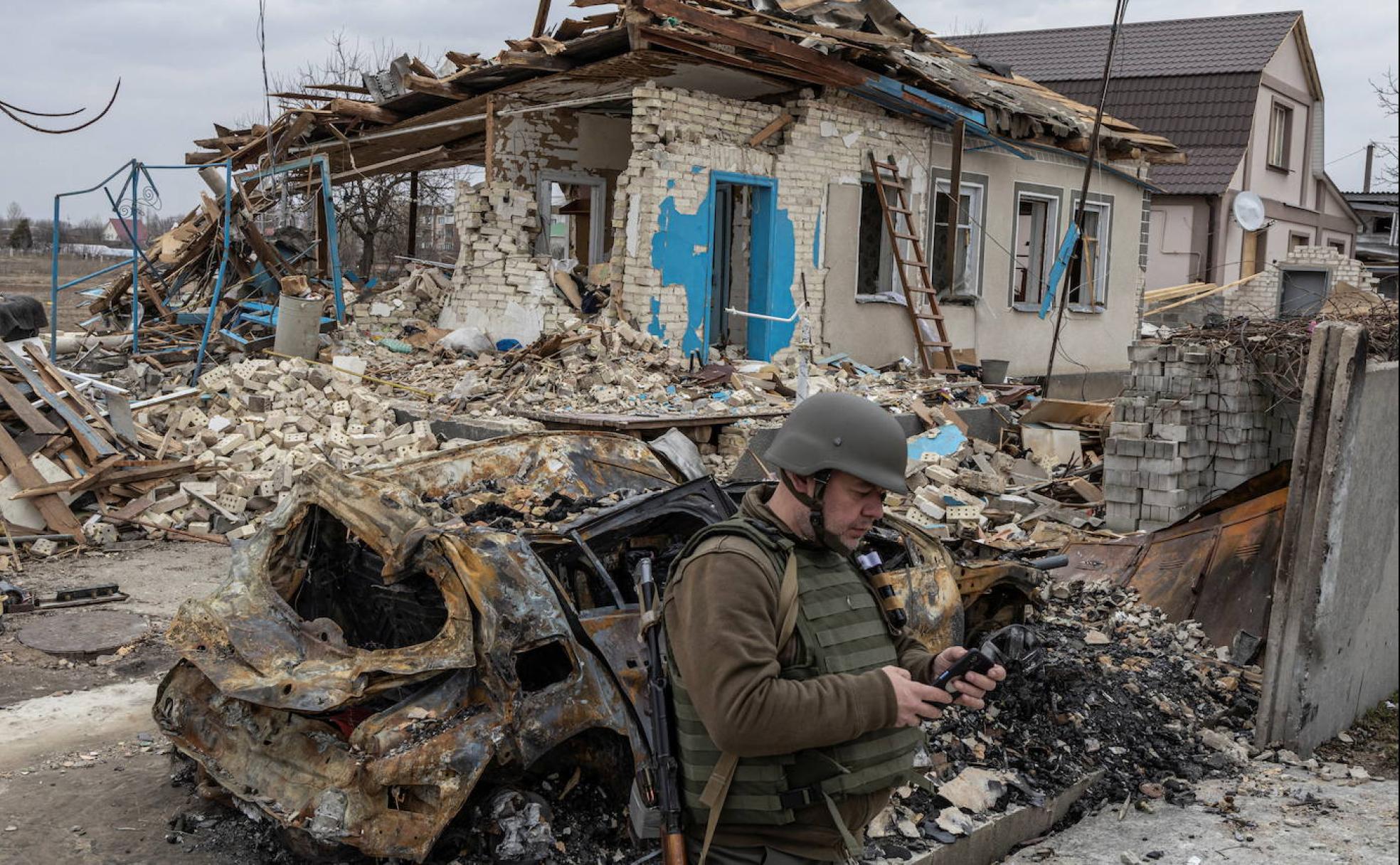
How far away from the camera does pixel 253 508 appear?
374 inches

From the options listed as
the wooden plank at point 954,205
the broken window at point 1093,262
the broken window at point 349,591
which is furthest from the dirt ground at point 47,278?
the broken window at point 1093,262

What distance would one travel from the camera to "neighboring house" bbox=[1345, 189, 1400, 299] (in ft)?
98.1

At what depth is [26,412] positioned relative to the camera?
355 inches

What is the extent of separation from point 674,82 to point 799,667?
12.0 metres

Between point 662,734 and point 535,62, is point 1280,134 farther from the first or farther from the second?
point 662,734

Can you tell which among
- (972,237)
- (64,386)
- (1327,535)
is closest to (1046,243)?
(972,237)

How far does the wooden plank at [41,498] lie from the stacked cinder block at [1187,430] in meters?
7.88

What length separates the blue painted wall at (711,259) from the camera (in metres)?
12.5

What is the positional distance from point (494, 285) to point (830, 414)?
38.1ft

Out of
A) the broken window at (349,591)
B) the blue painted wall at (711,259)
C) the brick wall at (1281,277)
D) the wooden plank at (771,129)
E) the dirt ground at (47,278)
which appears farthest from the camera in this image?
the brick wall at (1281,277)

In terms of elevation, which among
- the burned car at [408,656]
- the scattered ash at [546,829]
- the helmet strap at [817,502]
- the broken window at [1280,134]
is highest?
the broken window at [1280,134]

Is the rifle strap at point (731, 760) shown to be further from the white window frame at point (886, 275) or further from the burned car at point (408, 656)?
the white window frame at point (886, 275)

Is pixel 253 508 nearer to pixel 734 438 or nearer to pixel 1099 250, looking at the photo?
pixel 734 438

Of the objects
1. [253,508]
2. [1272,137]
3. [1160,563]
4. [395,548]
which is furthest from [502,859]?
[1272,137]
